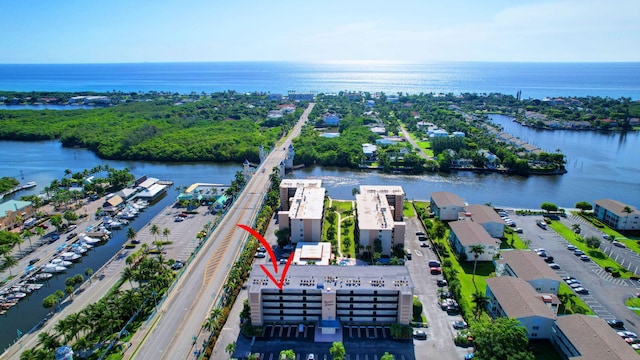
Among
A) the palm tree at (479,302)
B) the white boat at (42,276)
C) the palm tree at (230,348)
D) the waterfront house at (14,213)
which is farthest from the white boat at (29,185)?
the palm tree at (479,302)

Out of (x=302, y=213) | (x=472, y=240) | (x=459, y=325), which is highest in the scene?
(x=302, y=213)

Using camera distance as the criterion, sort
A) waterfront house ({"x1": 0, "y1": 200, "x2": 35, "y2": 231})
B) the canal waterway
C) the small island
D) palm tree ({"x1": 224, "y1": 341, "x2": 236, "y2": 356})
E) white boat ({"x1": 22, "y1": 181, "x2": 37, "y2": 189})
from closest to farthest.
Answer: palm tree ({"x1": 224, "y1": 341, "x2": 236, "y2": 356})
waterfront house ({"x1": 0, "y1": 200, "x2": 35, "y2": 231})
the canal waterway
white boat ({"x1": 22, "y1": 181, "x2": 37, "y2": 189})
the small island

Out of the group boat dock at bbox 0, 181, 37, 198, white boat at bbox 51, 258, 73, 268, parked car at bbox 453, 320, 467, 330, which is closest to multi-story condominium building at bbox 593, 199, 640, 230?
parked car at bbox 453, 320, 467, 330

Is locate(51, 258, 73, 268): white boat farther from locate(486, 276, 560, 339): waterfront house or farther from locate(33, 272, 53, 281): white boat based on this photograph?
locate(486, 276, 560, 339): waterfront house

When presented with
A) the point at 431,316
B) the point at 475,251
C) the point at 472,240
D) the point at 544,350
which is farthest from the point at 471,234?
the point at 544,350

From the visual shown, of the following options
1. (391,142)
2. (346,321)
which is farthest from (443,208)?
(391,142)

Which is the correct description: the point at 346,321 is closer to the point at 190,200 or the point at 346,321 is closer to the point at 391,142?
the point at 190,200

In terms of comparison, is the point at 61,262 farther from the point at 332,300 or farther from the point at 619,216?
the point at 619,216
